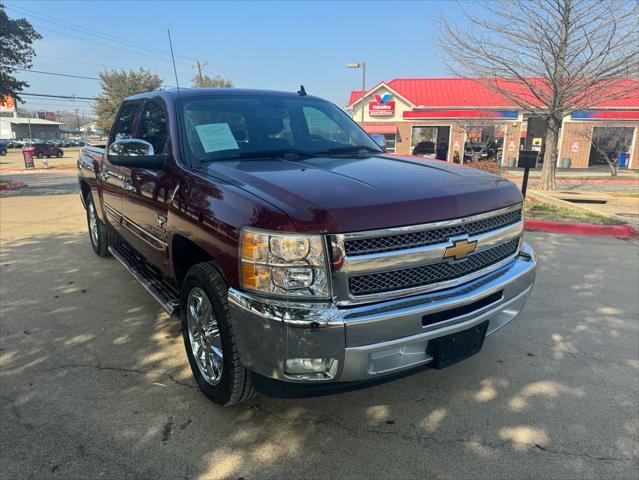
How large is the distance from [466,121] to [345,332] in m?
31.4

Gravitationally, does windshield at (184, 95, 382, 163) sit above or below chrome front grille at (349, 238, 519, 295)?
above

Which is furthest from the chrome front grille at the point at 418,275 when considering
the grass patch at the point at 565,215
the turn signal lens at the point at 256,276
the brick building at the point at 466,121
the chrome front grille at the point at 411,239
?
the brick building at the point at 466,121

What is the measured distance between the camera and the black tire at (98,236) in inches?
225

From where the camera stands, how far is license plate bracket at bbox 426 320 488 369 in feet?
7.84

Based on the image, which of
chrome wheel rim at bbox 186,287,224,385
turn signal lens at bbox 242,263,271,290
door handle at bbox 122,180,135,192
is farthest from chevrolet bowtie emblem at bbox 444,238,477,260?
door handle at bbox 122,180,135,192

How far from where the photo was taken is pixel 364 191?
2324 mm

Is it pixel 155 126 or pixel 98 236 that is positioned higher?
pixel 155 126

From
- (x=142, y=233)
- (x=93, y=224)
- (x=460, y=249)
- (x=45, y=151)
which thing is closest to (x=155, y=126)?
(x=142, y=233)

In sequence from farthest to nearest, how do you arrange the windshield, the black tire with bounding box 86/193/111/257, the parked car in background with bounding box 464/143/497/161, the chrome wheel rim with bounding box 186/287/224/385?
the parked car in background with bounding box 464/143/497/161, the black tire with bounding box 86/193/111/257, the windshield, the chrome wheel rim with bounding box 186/287/224/385

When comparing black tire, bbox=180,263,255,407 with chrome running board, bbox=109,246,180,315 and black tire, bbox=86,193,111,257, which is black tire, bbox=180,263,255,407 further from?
black tire, bbox=86,193,111,257

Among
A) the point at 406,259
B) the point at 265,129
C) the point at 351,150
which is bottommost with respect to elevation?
the point at 406,259

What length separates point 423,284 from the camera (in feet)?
7.76

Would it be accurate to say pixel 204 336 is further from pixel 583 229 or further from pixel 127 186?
pixel 583 229

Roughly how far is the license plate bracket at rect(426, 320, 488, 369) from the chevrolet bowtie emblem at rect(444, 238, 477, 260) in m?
0.40
